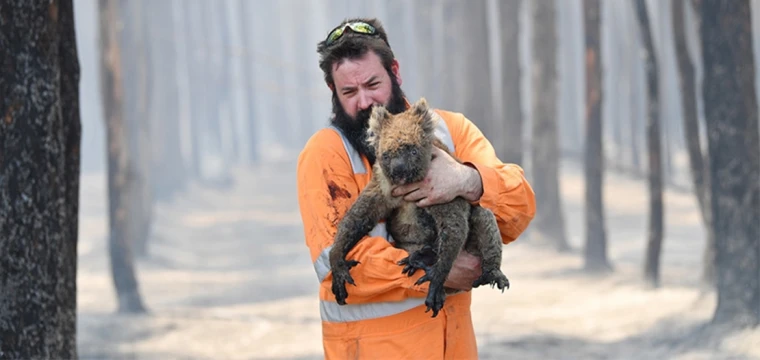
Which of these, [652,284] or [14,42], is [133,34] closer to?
[652,284]

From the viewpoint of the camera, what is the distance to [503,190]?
11.2 ft

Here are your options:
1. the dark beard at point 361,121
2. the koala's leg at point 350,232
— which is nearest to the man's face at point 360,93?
the dark beard at point 361,121

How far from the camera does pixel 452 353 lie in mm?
3518

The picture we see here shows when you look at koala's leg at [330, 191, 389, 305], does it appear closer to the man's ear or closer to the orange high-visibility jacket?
the orange high-visibility jacket

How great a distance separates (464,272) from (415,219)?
9.2 inches

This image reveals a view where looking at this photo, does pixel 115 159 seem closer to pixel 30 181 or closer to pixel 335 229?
pixel 30 181

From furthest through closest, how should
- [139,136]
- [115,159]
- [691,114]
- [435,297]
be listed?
[139,136], [115,159], [691,114], [435,297]

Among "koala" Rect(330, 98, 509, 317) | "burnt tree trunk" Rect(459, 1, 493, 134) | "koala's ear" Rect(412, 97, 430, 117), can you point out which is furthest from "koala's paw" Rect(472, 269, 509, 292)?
"burnt tree trunk" Rect(459, 1, 493, 134)

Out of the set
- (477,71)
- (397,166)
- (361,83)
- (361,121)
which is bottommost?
(397,166)

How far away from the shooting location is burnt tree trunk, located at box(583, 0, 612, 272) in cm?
1534

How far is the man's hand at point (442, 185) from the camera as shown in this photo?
3291 millimetres

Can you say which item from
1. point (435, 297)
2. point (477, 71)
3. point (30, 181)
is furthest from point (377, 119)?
point (477, 71)

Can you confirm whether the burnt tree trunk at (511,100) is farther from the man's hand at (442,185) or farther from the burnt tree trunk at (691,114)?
the man's hand at (442,185)

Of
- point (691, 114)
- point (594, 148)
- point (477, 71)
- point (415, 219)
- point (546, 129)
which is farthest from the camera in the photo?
point (477, 71)
